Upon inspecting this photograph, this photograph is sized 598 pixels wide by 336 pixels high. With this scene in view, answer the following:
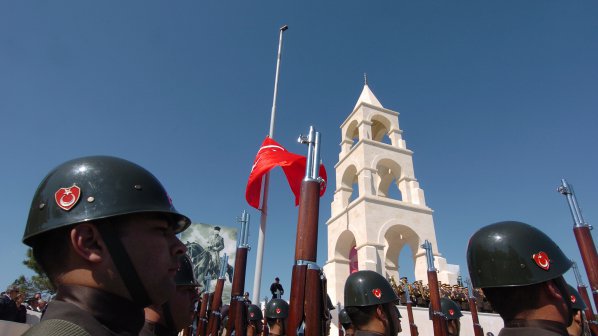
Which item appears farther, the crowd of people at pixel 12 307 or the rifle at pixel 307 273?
the crowd of people at pixel 12 307

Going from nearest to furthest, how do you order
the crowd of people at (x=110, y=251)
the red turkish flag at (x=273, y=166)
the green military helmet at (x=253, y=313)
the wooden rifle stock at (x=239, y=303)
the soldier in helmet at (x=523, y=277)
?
the crowd of people at (x=110, y=251), the soldier in helmet at (x=523, y=277), the wooden rifle stock at (x=239, y=303), the red turkish flag at (x=273, y=166), the green military helmet at (x=253, y=313)

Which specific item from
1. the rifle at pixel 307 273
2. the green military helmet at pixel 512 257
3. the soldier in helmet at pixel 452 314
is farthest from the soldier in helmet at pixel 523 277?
the soldier in helmet at pixel 452 314

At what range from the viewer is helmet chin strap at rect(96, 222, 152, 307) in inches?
59.0

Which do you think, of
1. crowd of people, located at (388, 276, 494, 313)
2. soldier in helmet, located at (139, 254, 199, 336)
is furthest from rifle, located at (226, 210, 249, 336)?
crowd of people, located at (388, 276, 494, 313)

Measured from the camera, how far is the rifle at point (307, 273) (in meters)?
3.45

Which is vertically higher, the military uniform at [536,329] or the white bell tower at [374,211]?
the white bell tower at [374,211]

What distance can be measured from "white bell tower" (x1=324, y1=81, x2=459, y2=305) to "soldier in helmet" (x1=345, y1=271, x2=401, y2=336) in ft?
36.4

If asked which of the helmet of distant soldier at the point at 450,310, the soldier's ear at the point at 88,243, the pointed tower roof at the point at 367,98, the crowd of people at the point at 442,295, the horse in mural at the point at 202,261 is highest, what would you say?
the pointed tower roof at the point at 367,98

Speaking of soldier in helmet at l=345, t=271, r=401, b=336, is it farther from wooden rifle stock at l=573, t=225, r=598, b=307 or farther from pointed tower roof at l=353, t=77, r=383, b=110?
pointed tower roof at l=353, t=77, r=383, b=110

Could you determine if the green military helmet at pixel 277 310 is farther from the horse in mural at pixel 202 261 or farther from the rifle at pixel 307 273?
the horse in mural at pixel 202 261

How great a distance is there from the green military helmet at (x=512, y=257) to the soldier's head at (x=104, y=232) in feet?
7.86

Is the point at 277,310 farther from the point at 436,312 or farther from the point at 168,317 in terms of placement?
the point at 168,317

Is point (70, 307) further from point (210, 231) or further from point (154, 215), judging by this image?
point (210, 231)

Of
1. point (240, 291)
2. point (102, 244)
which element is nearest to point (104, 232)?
point (102, 244)
